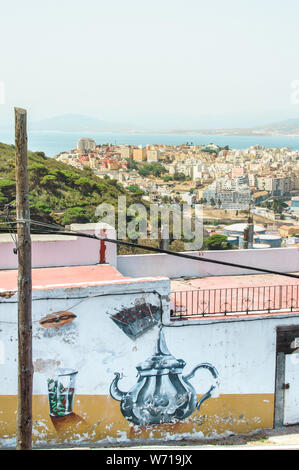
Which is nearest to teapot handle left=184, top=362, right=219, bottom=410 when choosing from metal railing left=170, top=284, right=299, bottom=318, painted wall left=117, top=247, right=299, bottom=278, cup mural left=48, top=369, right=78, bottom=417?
metal railing left=170, top=284, right=299, bottom=318

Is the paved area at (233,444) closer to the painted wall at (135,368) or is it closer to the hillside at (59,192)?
the painted wall at (135,368)

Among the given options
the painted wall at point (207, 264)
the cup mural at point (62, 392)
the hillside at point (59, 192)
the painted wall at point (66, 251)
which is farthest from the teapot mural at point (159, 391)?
Answer: the hillside at point (59, 192)

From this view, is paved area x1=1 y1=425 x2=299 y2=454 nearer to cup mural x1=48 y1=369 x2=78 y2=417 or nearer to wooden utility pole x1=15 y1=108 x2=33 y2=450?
cup mural x1=48 y1=369 x2=78 y2=417

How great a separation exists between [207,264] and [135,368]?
15.4 feet

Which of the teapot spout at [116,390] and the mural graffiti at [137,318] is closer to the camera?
the mural graffiti at [137,318]

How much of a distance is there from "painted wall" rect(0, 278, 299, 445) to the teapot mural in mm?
19

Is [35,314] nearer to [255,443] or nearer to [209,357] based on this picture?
[209,357]

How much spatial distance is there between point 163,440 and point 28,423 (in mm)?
4341

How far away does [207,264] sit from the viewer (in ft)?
45.2

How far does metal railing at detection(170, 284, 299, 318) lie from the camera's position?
10555mm

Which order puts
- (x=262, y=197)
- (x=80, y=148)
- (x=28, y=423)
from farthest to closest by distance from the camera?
1. (x=80, y=148)
2. (x=262, y=197)
3. (x=28, y=423)

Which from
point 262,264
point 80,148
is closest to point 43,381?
point 262,264

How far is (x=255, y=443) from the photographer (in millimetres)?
10148

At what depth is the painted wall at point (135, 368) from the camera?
30.7 feet
